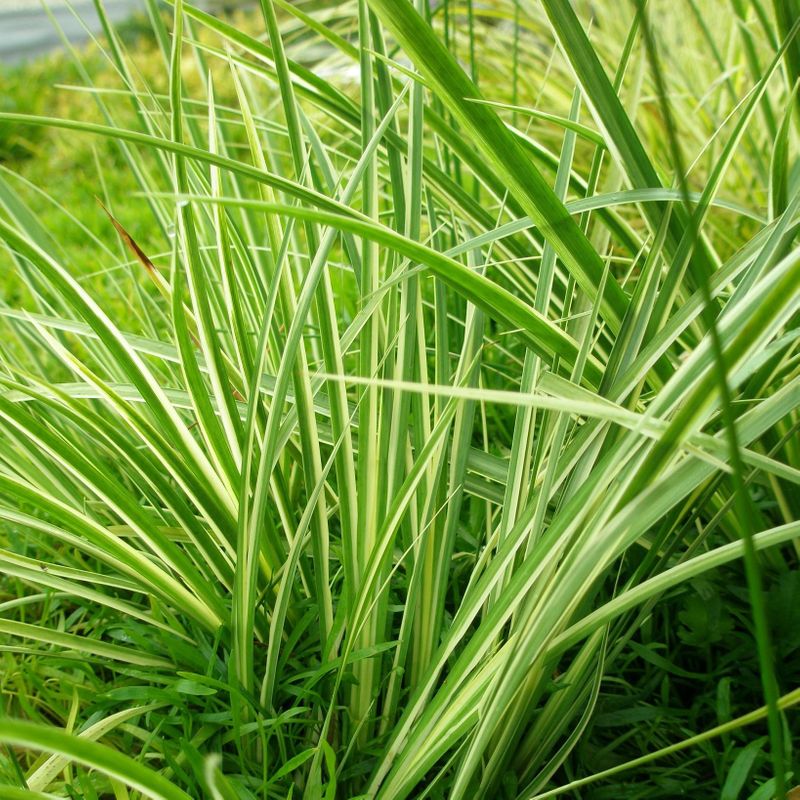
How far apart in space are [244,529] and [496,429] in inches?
21.8

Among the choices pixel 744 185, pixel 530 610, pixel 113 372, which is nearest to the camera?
pixel 530 610

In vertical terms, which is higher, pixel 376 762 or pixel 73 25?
pixel 73 25

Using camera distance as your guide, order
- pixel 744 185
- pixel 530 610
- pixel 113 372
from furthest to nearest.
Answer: pixel 744 185
pixel 113 372
pixel 530 610

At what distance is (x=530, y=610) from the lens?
64 centimetres

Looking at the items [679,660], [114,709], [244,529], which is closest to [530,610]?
[244,529]

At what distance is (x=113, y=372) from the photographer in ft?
3.54

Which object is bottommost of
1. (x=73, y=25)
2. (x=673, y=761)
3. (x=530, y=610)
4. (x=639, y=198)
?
(x=673, y=761)

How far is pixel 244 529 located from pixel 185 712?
19 cm

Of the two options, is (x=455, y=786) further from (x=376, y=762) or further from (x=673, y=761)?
(x=673, y=761)

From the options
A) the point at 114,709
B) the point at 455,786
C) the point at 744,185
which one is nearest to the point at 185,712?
the point at 114,709

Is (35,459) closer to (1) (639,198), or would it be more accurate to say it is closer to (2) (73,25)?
(1) (639,198)

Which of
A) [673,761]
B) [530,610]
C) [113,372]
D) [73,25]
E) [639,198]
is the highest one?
[73,25]

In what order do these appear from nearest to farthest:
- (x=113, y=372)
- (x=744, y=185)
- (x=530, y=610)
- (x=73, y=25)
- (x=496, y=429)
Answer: (x=530, y=610) → (x=113, y=372) → (x=496, y=429) → (x=744, y=185) → (x=73, y=25)

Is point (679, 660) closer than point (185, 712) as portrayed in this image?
No
